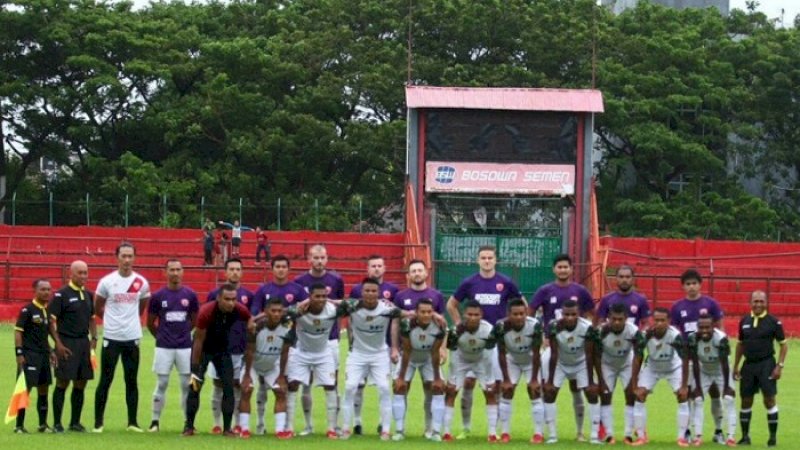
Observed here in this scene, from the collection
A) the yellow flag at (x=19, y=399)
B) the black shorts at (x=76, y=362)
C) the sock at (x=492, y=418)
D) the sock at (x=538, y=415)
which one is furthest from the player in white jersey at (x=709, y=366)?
the yellow flag at (x=19, y=399)

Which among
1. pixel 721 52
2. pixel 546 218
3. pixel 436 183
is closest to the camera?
pixel 436 183

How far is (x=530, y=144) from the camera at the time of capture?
43.5 meters

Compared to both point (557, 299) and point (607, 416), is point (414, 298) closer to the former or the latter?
point (557, 299)

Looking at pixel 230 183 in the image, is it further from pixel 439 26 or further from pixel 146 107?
pixel 439 26

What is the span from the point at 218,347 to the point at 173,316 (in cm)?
97

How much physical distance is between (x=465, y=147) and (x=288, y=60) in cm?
1701

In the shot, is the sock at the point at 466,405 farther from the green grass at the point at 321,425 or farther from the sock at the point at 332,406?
the sock at the point at 332,406

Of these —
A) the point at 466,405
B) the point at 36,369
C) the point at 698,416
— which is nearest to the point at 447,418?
the point at 466,405

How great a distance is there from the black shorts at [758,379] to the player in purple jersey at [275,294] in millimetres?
5750

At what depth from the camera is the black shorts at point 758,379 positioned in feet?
66.4

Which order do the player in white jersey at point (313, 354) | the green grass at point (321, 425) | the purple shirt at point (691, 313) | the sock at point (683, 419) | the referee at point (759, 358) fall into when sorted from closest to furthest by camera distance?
the green grass at point (321, 425) → the sock at point (683, 419) → the player in white jersey at point (313, 354) → the purple shirt at point (691, 313) → the referee at point (759, 358)

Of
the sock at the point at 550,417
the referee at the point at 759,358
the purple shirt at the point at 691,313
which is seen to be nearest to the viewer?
the sock at the point at 550,417

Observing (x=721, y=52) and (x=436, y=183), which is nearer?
(x=436, y=183)

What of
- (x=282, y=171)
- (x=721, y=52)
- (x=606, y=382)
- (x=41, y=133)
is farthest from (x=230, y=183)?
(x=606, y=382)
